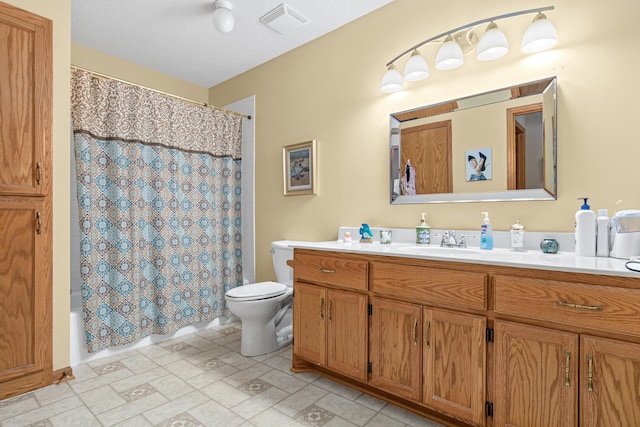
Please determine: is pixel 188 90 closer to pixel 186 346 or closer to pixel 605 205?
pixel 186 346

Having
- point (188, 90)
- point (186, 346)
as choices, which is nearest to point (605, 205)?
point (186, 346)

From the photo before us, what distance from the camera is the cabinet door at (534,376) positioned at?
3.67ft

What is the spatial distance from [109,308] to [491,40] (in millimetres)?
2802

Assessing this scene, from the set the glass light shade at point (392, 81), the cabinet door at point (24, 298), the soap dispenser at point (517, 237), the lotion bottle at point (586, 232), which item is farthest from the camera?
the glass light shade at point (392, 81)

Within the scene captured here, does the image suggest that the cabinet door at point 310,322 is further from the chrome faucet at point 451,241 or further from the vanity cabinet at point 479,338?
the chrome faucet at point 451,241

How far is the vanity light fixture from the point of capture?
156 centimetres

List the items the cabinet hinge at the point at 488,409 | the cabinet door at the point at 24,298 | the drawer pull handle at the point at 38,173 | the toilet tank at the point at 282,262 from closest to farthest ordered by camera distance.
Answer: the cabinet hinge at the point at 488,409, the cabinet door at the point at 24,298, the drawer pull handle at the point at 38,173, the toilet tank at the point at 282,262

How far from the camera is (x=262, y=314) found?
2.24m

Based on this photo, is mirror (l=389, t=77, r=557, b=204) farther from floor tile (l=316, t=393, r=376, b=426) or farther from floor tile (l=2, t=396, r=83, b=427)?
floor tile (l=2, t=396, r=83, b=427)

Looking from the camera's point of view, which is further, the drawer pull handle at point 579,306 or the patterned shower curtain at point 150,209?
the patterned shower curtain at point 150,209

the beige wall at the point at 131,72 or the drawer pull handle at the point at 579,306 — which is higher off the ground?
the beige wall at the point at 131,72

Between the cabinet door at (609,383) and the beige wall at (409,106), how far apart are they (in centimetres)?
68

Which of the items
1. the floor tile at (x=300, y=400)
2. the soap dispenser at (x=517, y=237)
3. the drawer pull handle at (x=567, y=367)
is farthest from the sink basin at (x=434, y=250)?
the floor tile at (x=300, y=400)

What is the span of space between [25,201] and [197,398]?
1.43 meters
